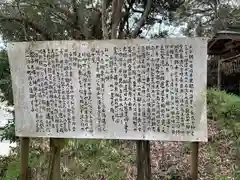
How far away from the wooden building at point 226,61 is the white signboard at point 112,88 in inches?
320

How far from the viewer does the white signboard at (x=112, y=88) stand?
3.79 m

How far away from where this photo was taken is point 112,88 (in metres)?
3.93

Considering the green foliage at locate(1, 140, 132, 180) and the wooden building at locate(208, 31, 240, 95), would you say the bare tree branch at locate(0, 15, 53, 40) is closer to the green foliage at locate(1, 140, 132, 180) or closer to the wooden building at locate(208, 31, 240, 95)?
the green foliage at locate(1, 140, 132, 180)

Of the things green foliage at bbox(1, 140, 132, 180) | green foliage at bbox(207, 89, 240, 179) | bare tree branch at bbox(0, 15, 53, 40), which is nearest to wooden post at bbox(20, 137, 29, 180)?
green foliage at bbox(1, 140, 132, 180)

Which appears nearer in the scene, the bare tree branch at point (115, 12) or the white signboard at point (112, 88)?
the white signboard at point (112, 88)

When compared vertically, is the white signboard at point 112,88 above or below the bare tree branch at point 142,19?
below

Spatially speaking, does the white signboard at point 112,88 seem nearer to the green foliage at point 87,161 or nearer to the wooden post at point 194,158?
the wooden post at point 194,158

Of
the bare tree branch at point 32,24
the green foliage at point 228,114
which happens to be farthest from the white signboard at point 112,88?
the bare tree branch at point 32,24

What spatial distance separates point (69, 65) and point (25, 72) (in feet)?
2.01

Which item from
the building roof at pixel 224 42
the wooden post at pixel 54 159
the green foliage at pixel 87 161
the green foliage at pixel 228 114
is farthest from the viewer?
the building roof at pixel 224 42

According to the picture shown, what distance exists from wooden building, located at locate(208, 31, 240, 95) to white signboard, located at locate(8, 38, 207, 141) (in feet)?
26.7

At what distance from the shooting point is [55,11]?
39.9 ft

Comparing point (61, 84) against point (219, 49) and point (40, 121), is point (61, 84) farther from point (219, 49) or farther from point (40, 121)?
point (219, 49)

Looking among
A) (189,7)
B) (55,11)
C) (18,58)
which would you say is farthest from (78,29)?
(18,58)
